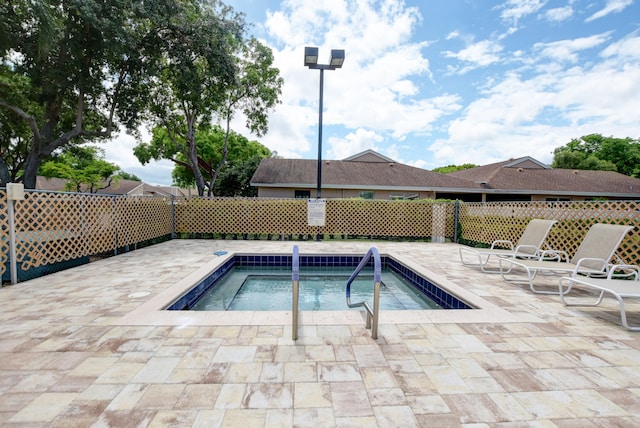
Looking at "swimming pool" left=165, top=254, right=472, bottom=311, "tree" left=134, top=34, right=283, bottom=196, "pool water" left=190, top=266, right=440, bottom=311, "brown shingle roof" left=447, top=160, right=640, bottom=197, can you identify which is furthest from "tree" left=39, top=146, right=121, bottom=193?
"brown shingle roof" left=447, top=160, right=640, bottom=197

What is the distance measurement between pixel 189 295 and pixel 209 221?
6722 mm

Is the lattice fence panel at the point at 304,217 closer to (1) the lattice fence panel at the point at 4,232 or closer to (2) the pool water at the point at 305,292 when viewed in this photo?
(2) the pool water at the point at 305,292

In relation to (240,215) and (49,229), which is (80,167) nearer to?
(240,215)

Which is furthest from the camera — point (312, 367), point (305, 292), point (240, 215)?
point (240, 215)

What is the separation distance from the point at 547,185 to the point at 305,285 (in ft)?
67.1

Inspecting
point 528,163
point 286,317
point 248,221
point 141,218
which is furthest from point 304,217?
point 528,163

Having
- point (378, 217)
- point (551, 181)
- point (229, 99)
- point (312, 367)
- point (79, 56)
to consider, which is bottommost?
point (312, 367)

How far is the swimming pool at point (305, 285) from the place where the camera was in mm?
4867

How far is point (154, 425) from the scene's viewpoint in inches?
69.8

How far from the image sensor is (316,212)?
1078 centimetres

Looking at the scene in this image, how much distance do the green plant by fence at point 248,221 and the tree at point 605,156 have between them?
36752 millimetres

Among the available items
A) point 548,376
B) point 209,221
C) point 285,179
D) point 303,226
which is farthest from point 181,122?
point 548,376

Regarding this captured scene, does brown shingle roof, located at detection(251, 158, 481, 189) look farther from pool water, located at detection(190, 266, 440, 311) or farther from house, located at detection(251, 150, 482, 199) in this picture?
pool water, located at detection(190, 266, 440, 311)

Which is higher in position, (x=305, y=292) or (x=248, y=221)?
(x=248, y=221)
